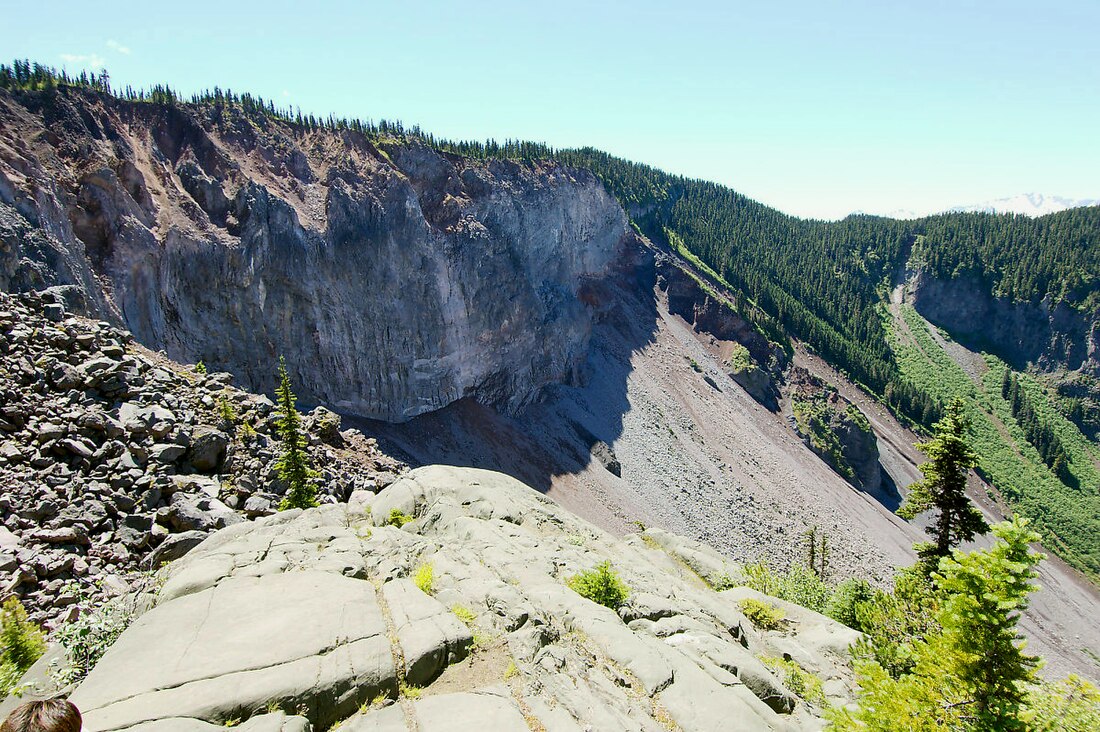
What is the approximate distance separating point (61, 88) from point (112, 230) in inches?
477

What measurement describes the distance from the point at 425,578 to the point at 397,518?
7.60 m

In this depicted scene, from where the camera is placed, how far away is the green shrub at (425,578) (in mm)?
14445

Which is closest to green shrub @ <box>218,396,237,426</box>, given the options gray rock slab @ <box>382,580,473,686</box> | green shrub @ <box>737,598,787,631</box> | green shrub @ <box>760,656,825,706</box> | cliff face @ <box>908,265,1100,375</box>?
gray rock slab @ <box>382,580,473,686</box>

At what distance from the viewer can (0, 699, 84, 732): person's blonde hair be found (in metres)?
5.67

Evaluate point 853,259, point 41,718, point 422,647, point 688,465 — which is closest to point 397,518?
point 422,647

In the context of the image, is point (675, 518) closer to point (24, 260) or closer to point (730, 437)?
point (730, 437)

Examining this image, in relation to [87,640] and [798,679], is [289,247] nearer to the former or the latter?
[87,640]

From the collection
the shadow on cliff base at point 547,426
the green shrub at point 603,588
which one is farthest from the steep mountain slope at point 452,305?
the green shrub at point 603,588

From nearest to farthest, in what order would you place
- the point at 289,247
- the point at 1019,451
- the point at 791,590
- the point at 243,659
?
the point at 243,659 < the point at 791,590 < the point at 289,247 < the point at 1019,451

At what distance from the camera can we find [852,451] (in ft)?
315

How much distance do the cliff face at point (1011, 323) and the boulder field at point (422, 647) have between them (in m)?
170

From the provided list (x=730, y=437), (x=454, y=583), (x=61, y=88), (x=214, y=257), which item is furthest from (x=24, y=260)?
(x=730, y=437)

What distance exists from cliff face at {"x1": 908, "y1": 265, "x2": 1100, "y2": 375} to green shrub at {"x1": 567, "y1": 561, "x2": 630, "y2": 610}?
17638 centimetres

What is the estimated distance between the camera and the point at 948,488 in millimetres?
26922
